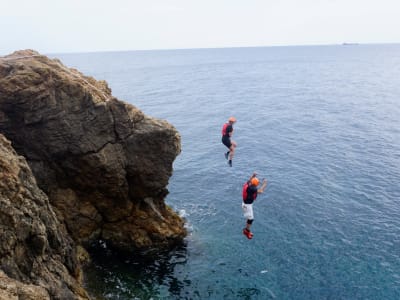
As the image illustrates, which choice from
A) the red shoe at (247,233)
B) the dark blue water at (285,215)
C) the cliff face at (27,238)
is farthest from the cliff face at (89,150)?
the cliff face at (27,238)

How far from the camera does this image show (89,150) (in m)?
24.0

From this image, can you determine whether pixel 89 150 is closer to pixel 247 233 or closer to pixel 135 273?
pixel 135 273

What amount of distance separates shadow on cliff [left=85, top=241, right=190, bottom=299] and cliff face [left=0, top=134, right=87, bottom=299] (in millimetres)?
7331

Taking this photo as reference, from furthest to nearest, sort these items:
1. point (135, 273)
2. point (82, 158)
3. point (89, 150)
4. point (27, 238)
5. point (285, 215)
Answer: point (285, 215) → point (135, 273) → point (82, 158) → point (89, 150) → point (27, 238)

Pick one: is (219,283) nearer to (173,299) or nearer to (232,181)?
(173,299)

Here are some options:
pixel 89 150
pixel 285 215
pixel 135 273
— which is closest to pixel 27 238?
pixel 89 150

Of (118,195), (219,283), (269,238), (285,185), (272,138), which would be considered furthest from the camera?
(272,138)

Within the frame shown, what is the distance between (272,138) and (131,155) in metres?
34.7

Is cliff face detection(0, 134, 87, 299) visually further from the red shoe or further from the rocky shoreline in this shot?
the red shoe

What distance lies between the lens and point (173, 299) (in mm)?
23250

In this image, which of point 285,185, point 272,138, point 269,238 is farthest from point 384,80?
point 269,238

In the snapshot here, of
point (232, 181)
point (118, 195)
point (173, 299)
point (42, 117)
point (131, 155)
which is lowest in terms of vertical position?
point (173, 299)

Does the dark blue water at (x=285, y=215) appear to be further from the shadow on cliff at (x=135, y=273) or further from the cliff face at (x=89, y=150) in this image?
the cliff face at (x=89, y=150)

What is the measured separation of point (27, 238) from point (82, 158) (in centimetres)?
1125
